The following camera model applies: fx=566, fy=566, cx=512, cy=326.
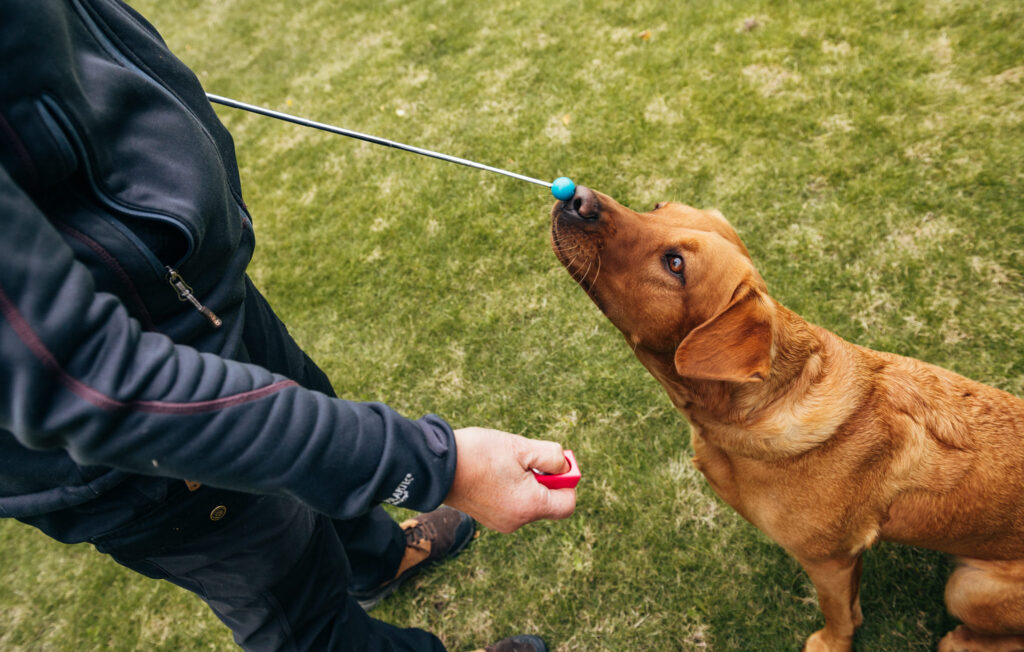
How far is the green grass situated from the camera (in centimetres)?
302

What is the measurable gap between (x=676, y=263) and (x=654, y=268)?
90 millimetres

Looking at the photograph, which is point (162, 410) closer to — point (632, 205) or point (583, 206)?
point (583, 206)

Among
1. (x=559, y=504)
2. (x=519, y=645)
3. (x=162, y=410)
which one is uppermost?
(x=162, y=410)

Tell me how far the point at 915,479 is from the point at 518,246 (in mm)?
2878

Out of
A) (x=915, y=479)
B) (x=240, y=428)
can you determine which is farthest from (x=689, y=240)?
(x=240, y=428)

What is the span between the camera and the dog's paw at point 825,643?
2.59 meters

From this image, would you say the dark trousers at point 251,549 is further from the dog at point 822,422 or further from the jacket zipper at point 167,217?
the dog at point 822,422

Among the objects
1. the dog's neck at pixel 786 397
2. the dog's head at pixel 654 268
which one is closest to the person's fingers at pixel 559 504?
the dog's head at pixel 654 268

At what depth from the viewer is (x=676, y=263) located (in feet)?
7.69

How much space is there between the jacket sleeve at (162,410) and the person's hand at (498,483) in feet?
0.22

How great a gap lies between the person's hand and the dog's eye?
1130mm

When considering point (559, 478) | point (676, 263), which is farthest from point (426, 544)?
point (676, 263)

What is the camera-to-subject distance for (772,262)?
149 inches

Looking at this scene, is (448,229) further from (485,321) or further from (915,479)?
(915,479)
